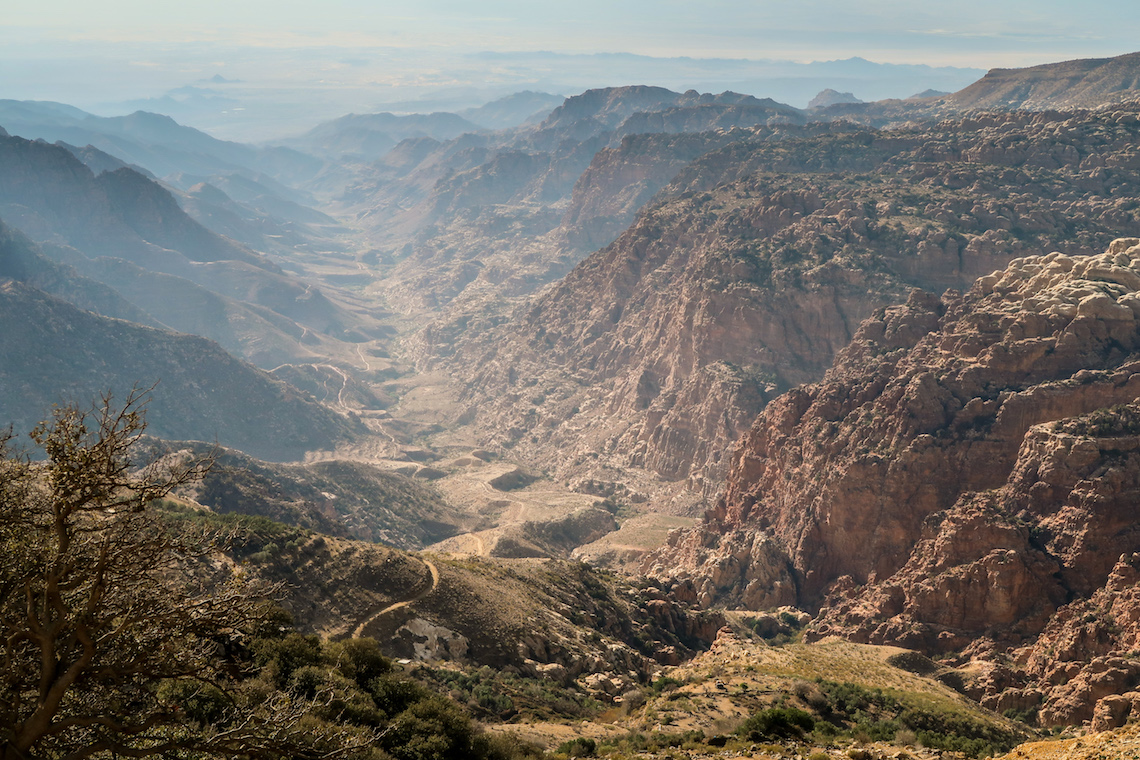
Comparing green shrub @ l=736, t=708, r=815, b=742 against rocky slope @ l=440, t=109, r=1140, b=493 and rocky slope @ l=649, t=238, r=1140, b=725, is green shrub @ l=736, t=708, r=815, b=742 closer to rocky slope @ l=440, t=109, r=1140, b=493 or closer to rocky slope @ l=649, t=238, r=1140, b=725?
rocky slope @ l=649, t=238, r=1140, b=725

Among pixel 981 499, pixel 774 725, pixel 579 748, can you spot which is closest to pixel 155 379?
pixel 981 499

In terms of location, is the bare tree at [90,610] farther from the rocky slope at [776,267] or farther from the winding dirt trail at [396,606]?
the rocky slope at [776,267]

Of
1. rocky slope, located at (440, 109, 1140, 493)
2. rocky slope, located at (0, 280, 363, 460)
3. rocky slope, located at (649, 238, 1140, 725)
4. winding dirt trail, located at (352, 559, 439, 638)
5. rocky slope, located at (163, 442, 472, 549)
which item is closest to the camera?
winding dirt trail, located at (352, 559, 439, 638)

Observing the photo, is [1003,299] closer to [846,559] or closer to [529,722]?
[846,559]


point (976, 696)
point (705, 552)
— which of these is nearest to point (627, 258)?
point (705, 552)

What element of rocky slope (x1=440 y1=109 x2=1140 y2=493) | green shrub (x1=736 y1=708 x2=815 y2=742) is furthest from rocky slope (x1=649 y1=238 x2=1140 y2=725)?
rocky slope (x1=440 y1=109 x2=1140 y2=493)

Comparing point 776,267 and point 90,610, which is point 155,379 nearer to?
point 776,267
